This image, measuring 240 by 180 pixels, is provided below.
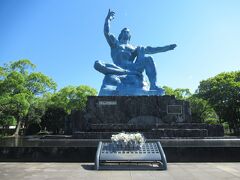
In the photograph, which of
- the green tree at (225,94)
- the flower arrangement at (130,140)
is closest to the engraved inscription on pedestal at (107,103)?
the flower arrangement at (130,140)

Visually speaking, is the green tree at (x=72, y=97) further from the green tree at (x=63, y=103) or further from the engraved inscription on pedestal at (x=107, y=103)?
the engraved inscription on pedestal at (x=107, y=103)

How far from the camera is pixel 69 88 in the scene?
42406mm

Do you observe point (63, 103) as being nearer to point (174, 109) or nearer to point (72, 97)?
point (72, 97)

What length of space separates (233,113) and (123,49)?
21.7 meters

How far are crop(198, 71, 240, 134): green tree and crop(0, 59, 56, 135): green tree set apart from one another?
70.1 feet

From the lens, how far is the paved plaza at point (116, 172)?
18.7ft

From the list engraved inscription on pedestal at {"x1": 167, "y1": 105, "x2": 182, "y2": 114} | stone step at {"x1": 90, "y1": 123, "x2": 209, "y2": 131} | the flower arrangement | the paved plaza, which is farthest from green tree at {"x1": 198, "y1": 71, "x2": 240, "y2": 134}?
the flower arrangement

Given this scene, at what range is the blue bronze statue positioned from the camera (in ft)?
67.4

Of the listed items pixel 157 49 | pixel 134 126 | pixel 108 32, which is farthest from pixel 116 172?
pixel 108 32

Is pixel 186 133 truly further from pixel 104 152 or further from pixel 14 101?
pixel 14 101

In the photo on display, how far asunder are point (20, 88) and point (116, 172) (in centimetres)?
2678

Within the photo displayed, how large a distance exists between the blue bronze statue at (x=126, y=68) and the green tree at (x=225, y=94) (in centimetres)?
1677

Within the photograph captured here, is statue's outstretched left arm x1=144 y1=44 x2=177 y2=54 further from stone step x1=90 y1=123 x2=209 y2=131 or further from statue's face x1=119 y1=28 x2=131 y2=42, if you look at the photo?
stone step x1=90 y1=123 x2=209 y2=131

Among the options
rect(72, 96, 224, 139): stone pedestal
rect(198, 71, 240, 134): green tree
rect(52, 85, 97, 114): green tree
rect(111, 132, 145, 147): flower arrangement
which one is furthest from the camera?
rect(52, 85, 97, 114): green tree
